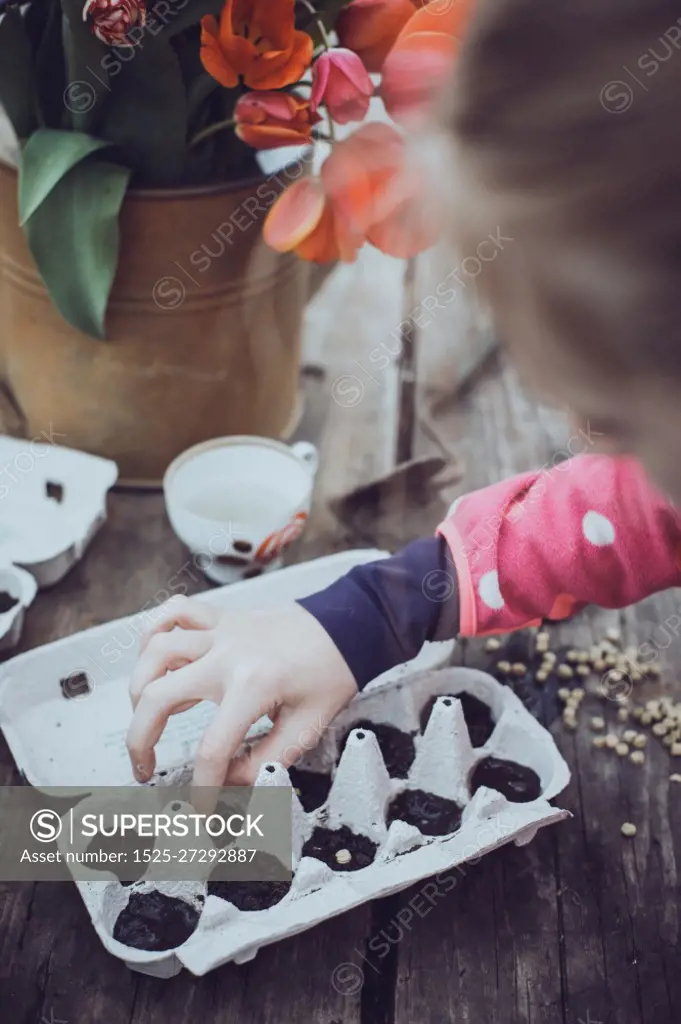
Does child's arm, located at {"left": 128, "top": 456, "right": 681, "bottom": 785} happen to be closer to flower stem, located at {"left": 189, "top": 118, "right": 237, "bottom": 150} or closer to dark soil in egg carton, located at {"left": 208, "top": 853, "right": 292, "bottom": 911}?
dark soil in egg carton, located at {"left": 208, "top": 853, "right": 292, "bottom": 911}

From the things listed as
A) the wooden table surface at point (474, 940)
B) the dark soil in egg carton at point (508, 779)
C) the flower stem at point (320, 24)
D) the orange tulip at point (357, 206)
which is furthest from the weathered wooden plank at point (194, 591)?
the flower stem at point (320, 24)

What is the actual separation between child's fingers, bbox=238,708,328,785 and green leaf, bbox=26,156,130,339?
31cm

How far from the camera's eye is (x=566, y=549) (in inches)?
24.9

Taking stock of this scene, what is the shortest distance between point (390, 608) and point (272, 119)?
1.03 feet

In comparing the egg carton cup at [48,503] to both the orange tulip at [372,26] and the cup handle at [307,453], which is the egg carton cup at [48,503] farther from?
the orange tulip at [372,26]

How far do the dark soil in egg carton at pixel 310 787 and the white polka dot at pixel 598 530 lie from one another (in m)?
0.22

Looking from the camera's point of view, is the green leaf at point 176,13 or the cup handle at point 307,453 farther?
the cup handle at point 307,453

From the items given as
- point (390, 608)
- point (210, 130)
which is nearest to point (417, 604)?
point (390, 608)

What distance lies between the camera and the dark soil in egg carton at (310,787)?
57 centimetres

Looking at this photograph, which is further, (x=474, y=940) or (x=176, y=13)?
(x=176, y=13)

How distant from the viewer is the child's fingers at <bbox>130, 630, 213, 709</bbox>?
0.57 m

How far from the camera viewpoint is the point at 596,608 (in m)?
0.73

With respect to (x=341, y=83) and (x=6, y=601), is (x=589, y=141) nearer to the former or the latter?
(x=341, y=83)

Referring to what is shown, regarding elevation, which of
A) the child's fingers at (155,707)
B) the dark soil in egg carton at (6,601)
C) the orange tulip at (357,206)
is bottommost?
the dark soil in egg carton at (6,601)
